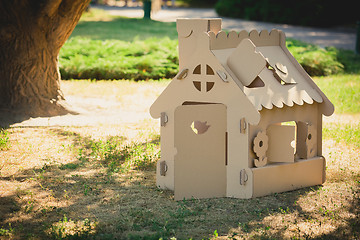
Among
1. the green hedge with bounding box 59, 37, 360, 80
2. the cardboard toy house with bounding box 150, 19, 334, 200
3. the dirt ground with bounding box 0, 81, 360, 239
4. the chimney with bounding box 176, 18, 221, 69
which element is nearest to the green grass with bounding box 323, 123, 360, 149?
the dirt ground with bounding box 0, 81, 360, 239

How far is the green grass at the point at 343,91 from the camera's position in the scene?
9.74 metres

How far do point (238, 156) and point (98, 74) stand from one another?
305 inches

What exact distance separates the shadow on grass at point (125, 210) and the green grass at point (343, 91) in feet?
14.9

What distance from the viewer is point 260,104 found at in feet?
16.3

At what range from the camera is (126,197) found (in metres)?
5.30

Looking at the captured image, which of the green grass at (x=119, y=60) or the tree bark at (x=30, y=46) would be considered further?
the green grass at (x=119, y=60)

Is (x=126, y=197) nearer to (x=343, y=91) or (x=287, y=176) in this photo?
(x=287, y=176)

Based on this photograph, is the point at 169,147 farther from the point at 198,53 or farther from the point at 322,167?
the point at 322,167

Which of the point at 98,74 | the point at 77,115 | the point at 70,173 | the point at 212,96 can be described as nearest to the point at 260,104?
the point at 212,96

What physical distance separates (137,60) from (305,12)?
49.6 ft

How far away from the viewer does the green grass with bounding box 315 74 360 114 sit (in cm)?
974

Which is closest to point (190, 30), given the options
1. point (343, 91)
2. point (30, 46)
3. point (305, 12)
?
point (30, 46)

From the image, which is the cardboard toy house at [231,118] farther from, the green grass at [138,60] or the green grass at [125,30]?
the green grass at [125,30]

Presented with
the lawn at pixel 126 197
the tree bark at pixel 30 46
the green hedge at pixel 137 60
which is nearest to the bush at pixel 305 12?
the green hedge at pixel 137 60
